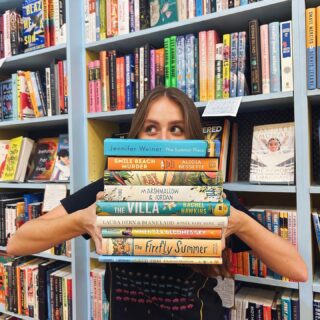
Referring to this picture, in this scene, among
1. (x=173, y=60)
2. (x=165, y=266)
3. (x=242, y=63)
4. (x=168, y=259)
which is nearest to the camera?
(x=168, y=259)

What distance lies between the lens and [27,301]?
1.44 m

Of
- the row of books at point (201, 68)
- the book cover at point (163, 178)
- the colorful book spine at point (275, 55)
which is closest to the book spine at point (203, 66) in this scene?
the row of books at point (201, 68)

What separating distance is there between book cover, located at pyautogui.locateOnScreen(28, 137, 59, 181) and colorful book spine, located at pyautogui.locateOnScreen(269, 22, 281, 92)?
3.33ft

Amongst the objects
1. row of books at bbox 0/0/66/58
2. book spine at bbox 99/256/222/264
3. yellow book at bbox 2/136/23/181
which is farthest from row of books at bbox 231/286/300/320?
row of books at bbox 0/0/66/58

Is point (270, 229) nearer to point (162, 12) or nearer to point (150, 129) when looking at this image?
point (150, 129)

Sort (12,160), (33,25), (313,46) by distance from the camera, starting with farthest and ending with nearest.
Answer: (12,160) < (33,25) < (313,46)

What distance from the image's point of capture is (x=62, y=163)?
4.47 ft

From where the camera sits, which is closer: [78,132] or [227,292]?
[227,292]

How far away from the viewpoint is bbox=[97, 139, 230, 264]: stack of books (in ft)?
1.88

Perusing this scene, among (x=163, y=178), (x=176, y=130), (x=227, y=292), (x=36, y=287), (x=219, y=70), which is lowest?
(x=36, y=287)

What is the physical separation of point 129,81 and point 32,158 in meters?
0.71

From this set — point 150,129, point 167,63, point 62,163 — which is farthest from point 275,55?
point 62,163

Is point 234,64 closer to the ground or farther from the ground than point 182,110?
farther from the ground

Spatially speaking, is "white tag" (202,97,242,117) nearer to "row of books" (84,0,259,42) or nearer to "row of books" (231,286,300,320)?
"row of books" (84,0,259,42)
